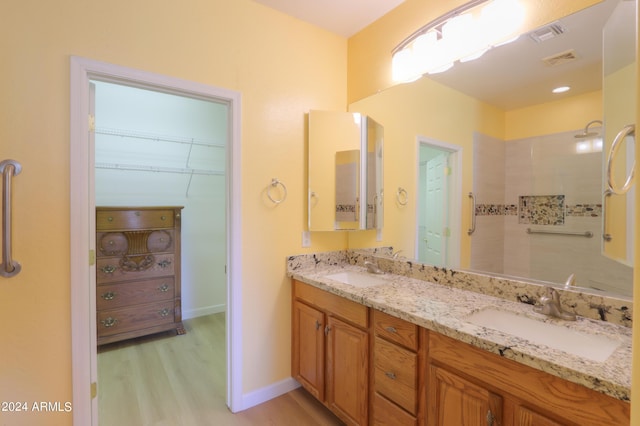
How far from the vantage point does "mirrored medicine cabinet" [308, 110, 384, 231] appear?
216 centimetres

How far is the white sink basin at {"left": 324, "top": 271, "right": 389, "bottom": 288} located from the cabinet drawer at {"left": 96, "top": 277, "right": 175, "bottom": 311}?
6.04 ft

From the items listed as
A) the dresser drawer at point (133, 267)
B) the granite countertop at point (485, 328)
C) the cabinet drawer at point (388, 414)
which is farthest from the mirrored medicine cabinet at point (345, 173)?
the dresser drawer at point (133, 267)

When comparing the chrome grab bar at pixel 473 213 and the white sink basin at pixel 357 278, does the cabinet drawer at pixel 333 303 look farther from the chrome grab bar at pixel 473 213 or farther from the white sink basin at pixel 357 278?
the chrome grab bar at pixel 473 213

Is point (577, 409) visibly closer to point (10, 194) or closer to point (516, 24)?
point (516, 24)

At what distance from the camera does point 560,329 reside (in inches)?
43.4

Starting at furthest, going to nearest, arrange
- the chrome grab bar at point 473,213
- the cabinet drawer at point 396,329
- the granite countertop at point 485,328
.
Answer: the chrome grab bar at point 473,213, the cabinet drawer at point 396,329, the granite countertop at point 485,328

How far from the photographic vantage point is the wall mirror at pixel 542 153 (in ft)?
3.77

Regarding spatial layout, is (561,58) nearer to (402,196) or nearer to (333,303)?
(402,196)

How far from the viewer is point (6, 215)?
1261mm

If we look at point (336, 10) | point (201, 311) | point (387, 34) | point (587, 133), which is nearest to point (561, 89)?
point (587, 133)

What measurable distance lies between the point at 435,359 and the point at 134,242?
2.73 m

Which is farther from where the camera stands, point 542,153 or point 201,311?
point 201,311

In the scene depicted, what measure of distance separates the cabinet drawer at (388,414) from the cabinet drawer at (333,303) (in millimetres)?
350

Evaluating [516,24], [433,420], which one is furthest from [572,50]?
[433,420]
